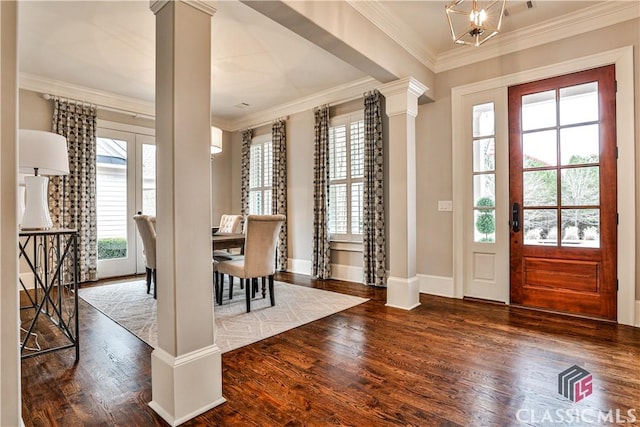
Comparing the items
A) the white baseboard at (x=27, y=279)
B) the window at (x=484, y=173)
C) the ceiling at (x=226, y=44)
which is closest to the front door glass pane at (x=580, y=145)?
the window at (x=484, y=173)

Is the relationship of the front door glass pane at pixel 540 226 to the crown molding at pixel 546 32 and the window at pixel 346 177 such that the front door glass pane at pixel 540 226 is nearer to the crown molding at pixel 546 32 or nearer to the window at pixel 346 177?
the crown molding at pixel 546 32

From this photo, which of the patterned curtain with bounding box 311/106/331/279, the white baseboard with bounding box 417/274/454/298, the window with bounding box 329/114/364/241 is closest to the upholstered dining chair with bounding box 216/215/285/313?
the patterned curtain with bounding box 311/106/331/279

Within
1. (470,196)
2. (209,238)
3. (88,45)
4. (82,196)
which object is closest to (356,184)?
(470,196)

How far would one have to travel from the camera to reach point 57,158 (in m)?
2.30

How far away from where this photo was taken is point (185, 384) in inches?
65.0

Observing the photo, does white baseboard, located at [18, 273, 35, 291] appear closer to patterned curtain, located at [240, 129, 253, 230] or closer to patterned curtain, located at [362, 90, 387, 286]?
patterned curtain, located at [240, 129, 253, 230]

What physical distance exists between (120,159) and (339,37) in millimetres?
4213

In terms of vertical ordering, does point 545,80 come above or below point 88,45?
below

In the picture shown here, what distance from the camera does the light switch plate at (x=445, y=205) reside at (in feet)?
12.9

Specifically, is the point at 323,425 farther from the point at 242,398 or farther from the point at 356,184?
the point at 356,184

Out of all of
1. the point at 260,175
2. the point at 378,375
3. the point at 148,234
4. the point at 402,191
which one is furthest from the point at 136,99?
the point at 378,375

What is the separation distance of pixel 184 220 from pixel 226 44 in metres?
2.60

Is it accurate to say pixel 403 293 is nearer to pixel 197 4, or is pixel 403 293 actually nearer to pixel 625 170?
pixel 625 170

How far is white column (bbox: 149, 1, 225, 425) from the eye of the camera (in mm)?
1647
